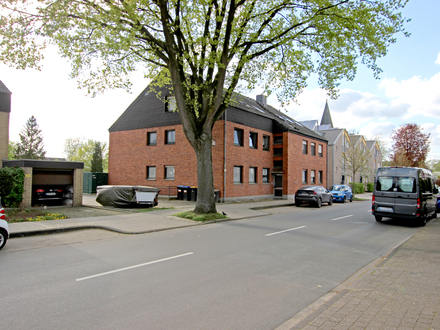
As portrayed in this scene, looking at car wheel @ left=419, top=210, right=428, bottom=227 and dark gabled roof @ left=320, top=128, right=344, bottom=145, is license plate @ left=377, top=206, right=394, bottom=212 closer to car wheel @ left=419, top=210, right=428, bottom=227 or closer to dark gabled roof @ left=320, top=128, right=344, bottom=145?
car wheel @ left=419, top=210, right=428, bottom=227

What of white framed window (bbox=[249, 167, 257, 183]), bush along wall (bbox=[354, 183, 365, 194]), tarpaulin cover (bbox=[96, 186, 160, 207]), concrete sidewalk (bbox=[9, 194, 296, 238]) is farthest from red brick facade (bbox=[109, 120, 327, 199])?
bush along wall (bbox=[354, 183, 365, 194])

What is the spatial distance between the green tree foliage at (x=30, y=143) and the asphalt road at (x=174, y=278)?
56322mm

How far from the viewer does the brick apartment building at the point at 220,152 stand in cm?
2325

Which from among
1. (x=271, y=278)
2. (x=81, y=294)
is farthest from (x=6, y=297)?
(x=271, y=278)

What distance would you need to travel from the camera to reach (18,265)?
618cm

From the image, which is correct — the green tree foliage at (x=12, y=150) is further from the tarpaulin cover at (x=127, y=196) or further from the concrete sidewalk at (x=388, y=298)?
A: the concrete sidewalk at (x=388, y=298)

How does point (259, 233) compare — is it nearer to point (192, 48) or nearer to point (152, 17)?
point (192, 48)

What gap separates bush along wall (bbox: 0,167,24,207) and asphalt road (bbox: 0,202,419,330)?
Result: 6.20 m

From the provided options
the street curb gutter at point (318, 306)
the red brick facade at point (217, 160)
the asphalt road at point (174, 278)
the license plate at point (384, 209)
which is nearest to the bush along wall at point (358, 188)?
the red brick facade at point (217, 160)

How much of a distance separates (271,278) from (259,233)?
4.80 metres

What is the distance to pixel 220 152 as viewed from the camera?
74.1 feet

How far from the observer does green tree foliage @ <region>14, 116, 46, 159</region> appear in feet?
185

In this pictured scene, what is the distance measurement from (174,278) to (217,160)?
1742 cm

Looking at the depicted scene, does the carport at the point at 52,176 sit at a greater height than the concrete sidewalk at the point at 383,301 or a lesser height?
greater
